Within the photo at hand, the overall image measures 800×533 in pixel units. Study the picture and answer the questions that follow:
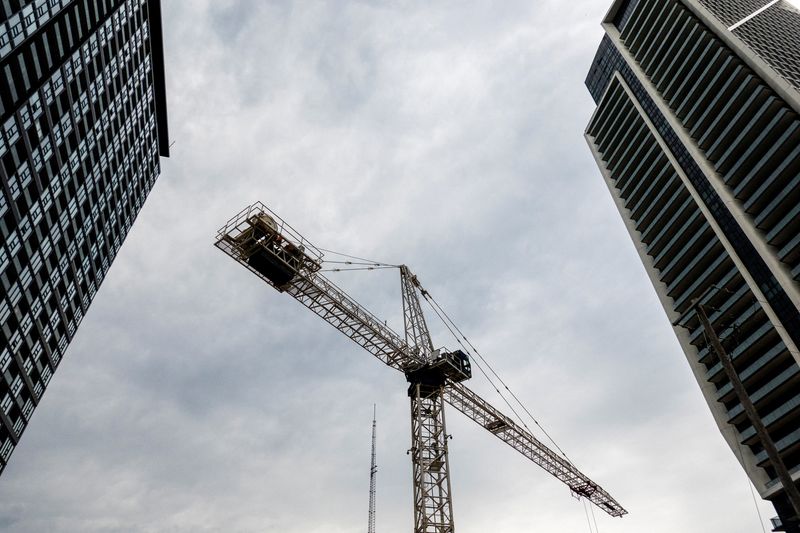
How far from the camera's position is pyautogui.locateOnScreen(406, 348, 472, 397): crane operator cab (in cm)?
4856

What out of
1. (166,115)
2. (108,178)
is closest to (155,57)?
(166,115)

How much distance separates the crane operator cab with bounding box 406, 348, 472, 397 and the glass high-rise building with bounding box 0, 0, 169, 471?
35.5 m

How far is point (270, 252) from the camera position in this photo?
1608 inches

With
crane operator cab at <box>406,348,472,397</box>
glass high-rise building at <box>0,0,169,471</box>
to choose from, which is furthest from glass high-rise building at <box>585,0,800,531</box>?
glass high-rise building at <box>0,0,169,471</box>

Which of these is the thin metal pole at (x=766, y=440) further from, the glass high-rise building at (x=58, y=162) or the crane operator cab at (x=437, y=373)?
the glass high-rise building at (x=58, y=162)

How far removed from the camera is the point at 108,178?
65.4m

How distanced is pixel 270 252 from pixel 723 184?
5298cm

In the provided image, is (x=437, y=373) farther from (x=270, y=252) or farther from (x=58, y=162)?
(x=58, y=162)

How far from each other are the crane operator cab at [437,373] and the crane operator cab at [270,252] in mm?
13308

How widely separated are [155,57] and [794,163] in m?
75.0

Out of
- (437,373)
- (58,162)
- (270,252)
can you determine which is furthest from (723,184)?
(58,162)

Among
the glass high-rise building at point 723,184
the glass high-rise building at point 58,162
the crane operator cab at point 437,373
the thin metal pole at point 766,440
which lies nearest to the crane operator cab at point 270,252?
the crane operator cab at point 437,373

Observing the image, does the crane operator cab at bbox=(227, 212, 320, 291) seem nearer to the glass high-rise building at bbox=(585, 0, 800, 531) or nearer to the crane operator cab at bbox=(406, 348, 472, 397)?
the crane operator cab at bbox=(406, 348, 472, 397)

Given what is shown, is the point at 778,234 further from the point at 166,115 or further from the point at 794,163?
the point at 166,115
